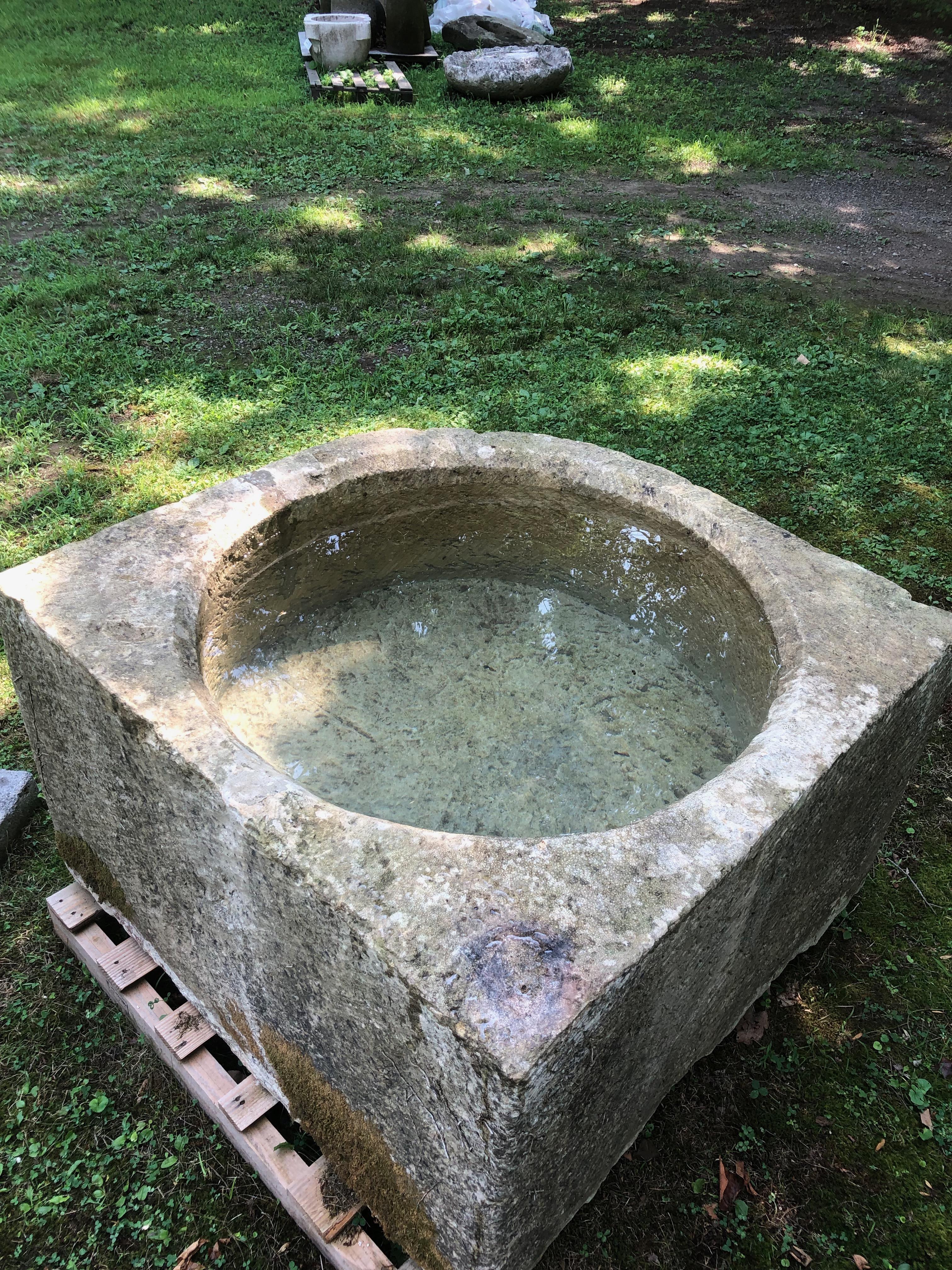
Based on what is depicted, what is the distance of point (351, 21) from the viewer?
8.88 meters

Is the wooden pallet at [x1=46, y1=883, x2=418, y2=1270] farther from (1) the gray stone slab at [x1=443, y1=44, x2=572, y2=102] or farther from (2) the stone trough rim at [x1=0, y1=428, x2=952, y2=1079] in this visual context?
(1) the gray stone slab at [x1=443, y1=44, x2=572, y2=102]

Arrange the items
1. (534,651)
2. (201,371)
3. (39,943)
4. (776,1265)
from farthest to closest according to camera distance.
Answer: (201,371) → (534,651) → (39,943) → (776,1265)

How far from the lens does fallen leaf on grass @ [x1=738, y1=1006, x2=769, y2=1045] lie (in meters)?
2.49

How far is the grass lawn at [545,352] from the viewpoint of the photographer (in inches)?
86.4

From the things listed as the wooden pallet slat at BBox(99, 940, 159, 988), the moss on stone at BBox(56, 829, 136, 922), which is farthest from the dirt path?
the wooden pallet slat at BBox(99, 940, 159, 988)

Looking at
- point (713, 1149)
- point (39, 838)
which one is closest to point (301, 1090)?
point (713, 1149)

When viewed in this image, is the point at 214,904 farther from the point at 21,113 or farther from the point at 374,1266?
the point at 21,113

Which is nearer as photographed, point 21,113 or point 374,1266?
point 374,1266

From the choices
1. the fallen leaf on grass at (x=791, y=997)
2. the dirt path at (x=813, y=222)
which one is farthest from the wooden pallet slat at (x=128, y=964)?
the dirt path at (x=813, y=222)

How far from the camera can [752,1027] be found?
252 cm

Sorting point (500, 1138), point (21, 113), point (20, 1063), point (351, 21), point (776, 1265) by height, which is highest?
point (351, 21)

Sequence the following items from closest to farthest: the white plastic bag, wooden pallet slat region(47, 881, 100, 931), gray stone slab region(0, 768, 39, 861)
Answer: wooden pallet slat region(47, 881, 100, 931), gray stone slab region(0, 768, 39, 861), the white plastic bag

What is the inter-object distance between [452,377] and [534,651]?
2588mm

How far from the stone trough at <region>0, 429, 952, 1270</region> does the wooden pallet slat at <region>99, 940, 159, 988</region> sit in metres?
0.09
